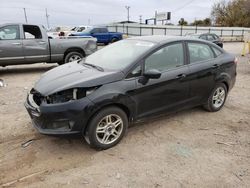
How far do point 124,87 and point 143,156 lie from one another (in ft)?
3.31

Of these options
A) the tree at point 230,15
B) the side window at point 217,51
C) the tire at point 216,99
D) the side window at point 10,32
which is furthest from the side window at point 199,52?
the tree at point 230,15

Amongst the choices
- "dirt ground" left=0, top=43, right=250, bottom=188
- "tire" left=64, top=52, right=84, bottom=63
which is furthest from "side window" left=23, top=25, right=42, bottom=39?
"dirt ground" left=0, top=43, right=250, bottom=188

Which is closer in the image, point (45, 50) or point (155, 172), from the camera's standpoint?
point (155, 172)

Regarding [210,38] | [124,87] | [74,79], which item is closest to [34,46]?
[74,79]

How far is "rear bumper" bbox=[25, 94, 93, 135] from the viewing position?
330cm

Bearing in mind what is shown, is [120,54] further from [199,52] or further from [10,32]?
[10,32]

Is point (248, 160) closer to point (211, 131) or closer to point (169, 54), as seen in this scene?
point (211, 131)

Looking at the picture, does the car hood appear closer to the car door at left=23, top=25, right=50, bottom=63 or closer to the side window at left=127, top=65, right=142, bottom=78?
the side window at left=127, top=65, right=142, bottom=78

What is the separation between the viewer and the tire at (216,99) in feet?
16.4

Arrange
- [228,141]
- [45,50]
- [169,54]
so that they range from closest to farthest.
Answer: [228,141], [169,54], [45,50]

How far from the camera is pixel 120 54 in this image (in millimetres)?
4340

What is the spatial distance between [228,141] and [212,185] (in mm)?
1259

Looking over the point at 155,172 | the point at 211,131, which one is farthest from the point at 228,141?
the point at 155,172

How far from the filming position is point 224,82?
5.16 m
